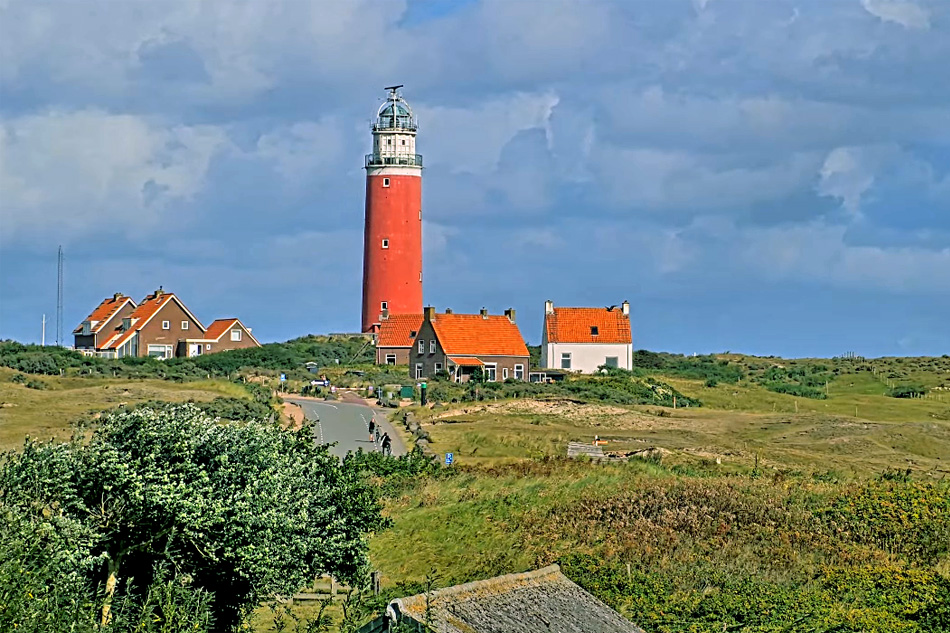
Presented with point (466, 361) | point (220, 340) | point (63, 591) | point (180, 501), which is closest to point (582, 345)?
point (466, 361)

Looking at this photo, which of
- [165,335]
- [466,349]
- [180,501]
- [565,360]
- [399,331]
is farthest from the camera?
[165,335]

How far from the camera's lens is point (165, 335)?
8219 cm

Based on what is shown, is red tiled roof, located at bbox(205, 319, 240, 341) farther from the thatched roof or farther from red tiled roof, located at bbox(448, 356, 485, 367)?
the thatched roof

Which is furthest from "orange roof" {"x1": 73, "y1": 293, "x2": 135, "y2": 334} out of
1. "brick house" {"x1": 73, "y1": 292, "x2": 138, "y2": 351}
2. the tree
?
the tree

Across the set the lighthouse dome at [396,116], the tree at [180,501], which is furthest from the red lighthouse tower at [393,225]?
the tree at [180,501]

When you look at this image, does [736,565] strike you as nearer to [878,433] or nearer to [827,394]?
[878,433]

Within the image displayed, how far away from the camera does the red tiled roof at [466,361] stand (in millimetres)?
69062

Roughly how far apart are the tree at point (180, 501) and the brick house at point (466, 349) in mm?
49576

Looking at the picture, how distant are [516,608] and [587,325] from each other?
5995 centimetres

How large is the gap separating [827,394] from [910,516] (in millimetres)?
42532

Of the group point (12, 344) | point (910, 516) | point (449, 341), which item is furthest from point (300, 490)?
point (12, 344)

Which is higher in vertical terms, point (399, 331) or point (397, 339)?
point (399, 331)

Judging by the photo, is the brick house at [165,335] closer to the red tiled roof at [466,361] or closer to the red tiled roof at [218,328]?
the red tiled roof at [218,328]

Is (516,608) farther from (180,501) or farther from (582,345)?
(582,345)
